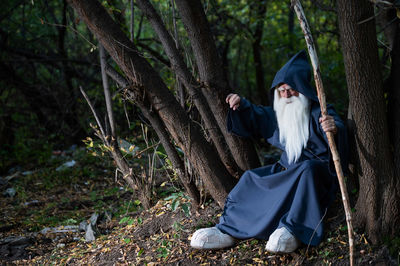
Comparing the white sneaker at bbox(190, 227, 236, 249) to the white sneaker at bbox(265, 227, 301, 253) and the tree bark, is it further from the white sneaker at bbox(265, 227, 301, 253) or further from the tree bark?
the tree bark

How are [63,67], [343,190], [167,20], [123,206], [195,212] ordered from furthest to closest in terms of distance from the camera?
1. [63,67]
2. [123,206]
3. [167,20]
4. [195,212]
5. [343,190]

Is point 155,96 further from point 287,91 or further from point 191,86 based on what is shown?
point 287,91

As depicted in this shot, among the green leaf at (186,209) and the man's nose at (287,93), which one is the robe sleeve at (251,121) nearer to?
the man's nose at (287,93)

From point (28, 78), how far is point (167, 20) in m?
5.16

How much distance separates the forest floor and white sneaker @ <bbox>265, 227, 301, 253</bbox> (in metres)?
0.11

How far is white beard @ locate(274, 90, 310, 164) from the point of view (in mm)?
3449

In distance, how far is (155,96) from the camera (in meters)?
3.56

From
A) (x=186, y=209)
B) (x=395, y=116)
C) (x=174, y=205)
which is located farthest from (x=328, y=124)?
(x=174, y=205)

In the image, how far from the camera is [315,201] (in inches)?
127

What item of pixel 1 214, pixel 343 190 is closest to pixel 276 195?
pixel 343 190

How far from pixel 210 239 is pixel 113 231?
4.87ft

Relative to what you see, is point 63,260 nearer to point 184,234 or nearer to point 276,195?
point 184,234

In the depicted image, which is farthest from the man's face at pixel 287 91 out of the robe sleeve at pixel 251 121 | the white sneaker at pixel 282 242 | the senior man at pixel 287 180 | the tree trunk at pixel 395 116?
the white sneaker at pixel 282 242

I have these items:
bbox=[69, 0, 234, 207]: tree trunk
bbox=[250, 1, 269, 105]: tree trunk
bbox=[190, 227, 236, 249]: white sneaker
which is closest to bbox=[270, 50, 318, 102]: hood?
bbox=[69, 0, 234, 207]: tree trunk
